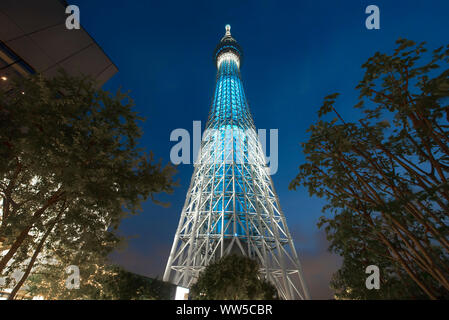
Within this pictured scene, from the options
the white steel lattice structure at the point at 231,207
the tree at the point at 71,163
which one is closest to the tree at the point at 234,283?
the tree at the point at 71,163

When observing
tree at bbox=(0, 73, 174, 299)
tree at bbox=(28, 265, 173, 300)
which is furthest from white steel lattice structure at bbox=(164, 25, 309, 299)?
tree at bbox=(0, 73, 174, 299)

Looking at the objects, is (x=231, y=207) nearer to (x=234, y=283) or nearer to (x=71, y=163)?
(x=234, y=283)

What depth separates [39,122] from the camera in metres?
6.85

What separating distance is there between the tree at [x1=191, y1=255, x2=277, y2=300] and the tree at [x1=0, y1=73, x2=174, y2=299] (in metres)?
4.64

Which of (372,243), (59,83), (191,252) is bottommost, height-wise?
(191,252)

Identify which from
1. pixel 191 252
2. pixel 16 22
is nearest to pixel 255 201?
pixel 191 252

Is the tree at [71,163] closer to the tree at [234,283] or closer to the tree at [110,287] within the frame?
the tree at [110,287]

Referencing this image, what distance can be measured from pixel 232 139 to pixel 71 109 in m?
24.5

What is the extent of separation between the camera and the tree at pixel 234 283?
29.3 feet

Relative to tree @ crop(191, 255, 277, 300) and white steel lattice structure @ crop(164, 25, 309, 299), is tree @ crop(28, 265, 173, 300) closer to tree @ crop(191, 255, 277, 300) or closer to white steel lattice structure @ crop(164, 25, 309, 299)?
tree @ crop(191, 255, 277, 300)

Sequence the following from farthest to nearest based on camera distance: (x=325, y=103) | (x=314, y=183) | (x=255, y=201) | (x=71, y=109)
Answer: (x=255, y=201) → (x=71, y=109) → (x=314, y=183) → (x=325, y=103)

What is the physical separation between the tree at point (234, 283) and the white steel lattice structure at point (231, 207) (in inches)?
417

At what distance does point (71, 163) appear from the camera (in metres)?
6.82
